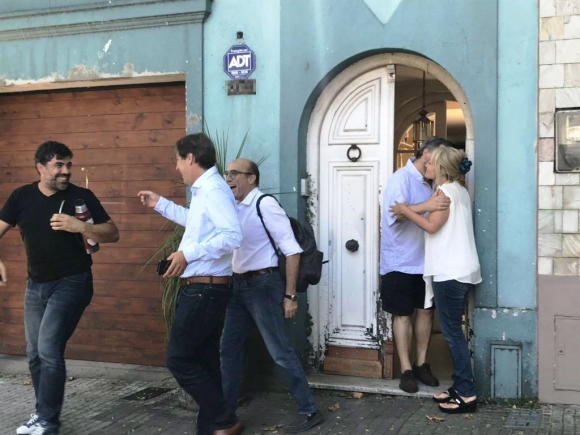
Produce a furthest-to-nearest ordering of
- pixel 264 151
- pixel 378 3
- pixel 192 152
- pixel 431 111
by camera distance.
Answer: pixel 431 111, pixel 264 151, pixel 378 3, pixel 192 152

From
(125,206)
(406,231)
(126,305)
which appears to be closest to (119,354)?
(126,305)

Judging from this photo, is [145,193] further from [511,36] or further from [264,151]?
[511,36]

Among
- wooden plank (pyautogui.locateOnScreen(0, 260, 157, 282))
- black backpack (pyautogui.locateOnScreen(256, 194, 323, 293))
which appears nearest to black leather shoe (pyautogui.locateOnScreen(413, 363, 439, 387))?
black backpack (pyautogui.locateOnScreen(256, 194, 323, 293))

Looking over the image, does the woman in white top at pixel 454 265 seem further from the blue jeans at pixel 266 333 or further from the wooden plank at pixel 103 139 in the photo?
the wooden plank at pixel 103 139

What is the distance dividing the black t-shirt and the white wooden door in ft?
6.73

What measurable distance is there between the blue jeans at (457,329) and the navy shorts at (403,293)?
1.69 feet

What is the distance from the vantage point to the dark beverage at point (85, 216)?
5000mm

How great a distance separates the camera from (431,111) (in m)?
9.84

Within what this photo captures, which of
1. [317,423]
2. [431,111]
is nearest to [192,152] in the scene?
[317,423]

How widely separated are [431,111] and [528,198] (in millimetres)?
4554

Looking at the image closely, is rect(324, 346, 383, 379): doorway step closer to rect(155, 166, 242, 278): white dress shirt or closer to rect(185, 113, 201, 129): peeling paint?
Result: rect(155, 166, 242, 278): white dress shirt

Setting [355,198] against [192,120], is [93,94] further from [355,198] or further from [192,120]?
[355,198]

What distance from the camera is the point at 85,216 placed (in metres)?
5.02

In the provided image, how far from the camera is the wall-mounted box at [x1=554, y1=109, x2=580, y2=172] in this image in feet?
17.6
